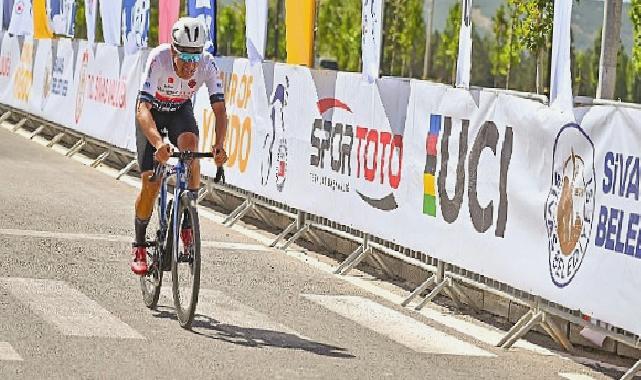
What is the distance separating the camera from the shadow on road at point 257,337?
9586 millimetres

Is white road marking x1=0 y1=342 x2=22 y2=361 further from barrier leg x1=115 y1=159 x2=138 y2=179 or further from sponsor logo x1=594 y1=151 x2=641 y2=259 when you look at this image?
barrier leg x1=115 y1=159 x2=138 y2=179

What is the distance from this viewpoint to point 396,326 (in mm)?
10977

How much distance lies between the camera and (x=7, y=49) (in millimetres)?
29094

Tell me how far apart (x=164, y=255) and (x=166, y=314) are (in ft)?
1.27

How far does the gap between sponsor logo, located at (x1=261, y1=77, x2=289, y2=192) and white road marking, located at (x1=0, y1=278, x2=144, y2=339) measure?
4359mm

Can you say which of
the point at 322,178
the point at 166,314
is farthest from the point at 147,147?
the point at 322,178

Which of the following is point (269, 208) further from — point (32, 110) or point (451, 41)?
point (451, 41)

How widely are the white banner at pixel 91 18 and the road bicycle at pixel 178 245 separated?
13.5m

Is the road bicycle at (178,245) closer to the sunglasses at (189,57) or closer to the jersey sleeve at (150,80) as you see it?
the jersey sleeve at (150,80)

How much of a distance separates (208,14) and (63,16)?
298 inches

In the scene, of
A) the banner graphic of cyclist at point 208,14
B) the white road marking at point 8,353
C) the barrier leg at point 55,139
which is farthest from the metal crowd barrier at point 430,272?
the barrier leg at point 55,139

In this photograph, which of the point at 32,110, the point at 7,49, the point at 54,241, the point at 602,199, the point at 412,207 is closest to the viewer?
the point at 602,199

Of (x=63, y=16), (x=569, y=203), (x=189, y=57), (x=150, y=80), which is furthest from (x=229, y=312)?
(x=63, y=16)

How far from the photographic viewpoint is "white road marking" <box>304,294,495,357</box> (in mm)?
10195
